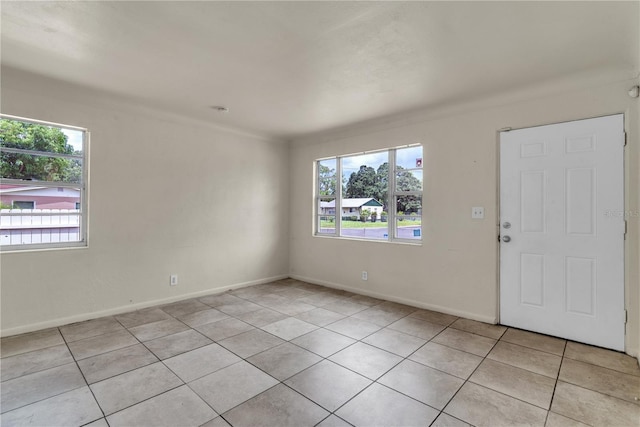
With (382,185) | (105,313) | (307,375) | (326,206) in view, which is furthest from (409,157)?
(105,313)

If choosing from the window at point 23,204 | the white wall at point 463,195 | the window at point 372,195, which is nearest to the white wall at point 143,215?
the window at point 23,204

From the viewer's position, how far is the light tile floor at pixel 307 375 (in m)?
1.89

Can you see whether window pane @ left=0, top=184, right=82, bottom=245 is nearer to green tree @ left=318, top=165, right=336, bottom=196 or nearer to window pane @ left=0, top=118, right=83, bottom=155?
window pane @ left=0, top=118, right=83, bottom=155

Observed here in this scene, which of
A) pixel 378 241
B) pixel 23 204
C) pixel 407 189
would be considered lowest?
pixel 378 241

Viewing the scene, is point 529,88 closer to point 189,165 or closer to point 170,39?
point 170,39

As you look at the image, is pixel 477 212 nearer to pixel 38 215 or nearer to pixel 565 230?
pixel 565 230

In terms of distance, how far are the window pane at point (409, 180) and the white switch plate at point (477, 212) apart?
2.50 feet

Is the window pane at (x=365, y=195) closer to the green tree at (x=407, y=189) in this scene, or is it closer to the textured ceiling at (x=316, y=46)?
the green tree at (x=407, y=189)

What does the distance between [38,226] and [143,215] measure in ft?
3.26

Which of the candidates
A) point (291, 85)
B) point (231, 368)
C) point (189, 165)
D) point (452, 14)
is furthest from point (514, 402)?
point (189, 165)

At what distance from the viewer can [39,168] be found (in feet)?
10.6

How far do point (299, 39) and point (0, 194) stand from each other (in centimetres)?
331

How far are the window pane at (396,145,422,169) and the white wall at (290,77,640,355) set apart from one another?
0.48ft

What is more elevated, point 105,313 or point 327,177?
point 327,177
